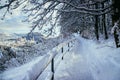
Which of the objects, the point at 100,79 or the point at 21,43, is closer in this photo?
the point at 100,79

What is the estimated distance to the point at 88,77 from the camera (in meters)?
7.96

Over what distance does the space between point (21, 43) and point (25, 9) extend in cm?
1047

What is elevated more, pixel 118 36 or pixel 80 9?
pixel 80 9

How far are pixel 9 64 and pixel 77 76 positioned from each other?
18.4 ft

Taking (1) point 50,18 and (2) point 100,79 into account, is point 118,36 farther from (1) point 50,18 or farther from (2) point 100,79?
(2) point 100,79

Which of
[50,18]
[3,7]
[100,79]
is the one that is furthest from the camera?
[50,18]

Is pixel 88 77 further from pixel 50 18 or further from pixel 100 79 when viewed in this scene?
pixel 50 18

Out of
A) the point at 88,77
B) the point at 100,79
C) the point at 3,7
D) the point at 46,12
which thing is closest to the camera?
the point at 100,79

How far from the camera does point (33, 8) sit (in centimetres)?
1112

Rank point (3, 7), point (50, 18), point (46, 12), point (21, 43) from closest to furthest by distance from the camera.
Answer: point (3, 7) → point (46, 12) → point (50, 18) → point (21, 43)

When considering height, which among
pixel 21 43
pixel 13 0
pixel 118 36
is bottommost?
pixel 21 43

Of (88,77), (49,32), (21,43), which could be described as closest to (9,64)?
(49,32)

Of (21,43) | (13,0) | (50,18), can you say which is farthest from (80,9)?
(21,43)

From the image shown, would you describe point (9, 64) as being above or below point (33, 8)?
below
